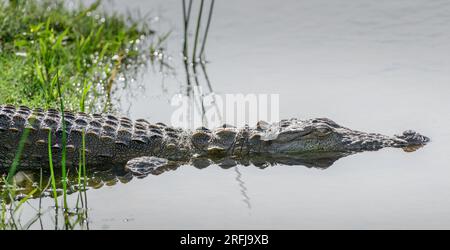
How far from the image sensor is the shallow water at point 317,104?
7562mm

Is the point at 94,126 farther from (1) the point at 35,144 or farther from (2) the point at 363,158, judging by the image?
(2) the point at 363,158

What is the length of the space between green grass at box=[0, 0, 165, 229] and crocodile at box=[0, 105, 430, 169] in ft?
0.46

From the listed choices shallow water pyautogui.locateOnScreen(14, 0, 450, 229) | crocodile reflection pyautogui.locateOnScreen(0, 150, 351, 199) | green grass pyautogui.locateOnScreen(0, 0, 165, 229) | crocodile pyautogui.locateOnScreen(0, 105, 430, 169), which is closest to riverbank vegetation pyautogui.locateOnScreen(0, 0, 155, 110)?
green grass pyautogui.locateOnScreen(0, 0, 165, 229)

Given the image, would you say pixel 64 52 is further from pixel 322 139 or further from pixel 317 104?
pixel 322 139

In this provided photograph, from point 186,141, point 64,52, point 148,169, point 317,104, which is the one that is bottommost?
point 148,169

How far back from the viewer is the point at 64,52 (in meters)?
11.4

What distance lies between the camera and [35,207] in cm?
773

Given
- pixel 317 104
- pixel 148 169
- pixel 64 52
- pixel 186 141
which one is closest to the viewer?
pixel 148 169

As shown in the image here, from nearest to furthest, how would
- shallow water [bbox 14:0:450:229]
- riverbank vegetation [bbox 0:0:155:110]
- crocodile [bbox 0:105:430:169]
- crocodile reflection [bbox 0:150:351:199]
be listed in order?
shallow water [bbox 14:0:450:229], crocodile reflection [bbox 0:150:351:199], crocodile [bbox 0:105:430:169], riverbank vegetation [bbox 0:0:155:110]

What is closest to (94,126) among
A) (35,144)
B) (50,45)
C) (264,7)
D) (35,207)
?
(35,144)

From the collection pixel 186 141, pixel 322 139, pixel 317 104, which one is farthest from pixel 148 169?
pixel 317 104

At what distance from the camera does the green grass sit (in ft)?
33.2

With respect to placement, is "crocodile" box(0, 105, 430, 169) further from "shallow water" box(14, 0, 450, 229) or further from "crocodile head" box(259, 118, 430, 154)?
"shallow water" box(14, 0, 450, 229)

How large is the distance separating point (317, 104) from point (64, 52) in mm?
2960
